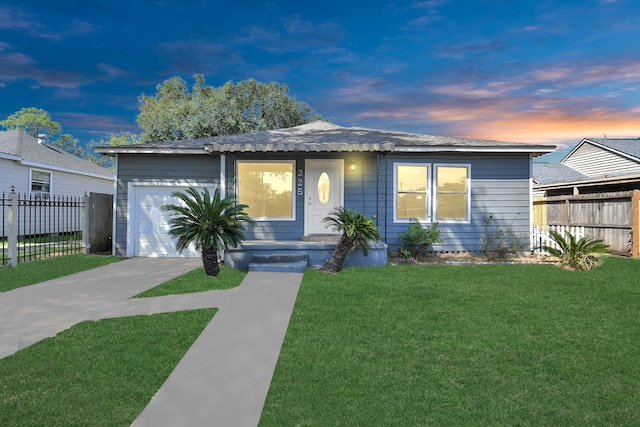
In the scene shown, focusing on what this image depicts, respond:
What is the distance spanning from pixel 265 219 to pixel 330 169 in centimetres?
230

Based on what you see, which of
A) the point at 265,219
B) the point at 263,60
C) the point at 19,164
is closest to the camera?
Answer: the point at 265,219

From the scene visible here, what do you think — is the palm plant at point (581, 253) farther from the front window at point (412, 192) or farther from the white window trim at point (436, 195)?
the front window at point (412, 192)

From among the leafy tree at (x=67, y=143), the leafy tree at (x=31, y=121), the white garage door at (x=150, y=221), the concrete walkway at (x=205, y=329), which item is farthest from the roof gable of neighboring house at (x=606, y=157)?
the leafy tree at (x=67, y=143)

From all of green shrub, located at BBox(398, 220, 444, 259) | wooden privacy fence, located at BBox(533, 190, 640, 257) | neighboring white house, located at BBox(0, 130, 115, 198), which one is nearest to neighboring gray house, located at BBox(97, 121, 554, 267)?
green shrub, located at BBox(398, 220, 444, 259)

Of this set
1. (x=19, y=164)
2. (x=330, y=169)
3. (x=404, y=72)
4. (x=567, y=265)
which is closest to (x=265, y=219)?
(x=330, y=169)

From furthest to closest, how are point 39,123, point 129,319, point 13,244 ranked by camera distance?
point 39,123, point 13,244, point 129,319

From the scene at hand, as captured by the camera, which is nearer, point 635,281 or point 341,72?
point 635,281

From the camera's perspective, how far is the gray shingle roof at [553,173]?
24.3 metres

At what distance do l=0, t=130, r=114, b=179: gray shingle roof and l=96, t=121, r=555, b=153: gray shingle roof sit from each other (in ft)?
26.8

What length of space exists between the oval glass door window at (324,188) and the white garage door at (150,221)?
3.89 meters

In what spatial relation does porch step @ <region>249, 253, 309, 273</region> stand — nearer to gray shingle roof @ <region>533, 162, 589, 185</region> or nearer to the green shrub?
the green shrub

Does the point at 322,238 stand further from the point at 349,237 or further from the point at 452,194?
the point at 452,194

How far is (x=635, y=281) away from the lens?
25.4 feet

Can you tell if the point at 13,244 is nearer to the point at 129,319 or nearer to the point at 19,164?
the point at 129,319
